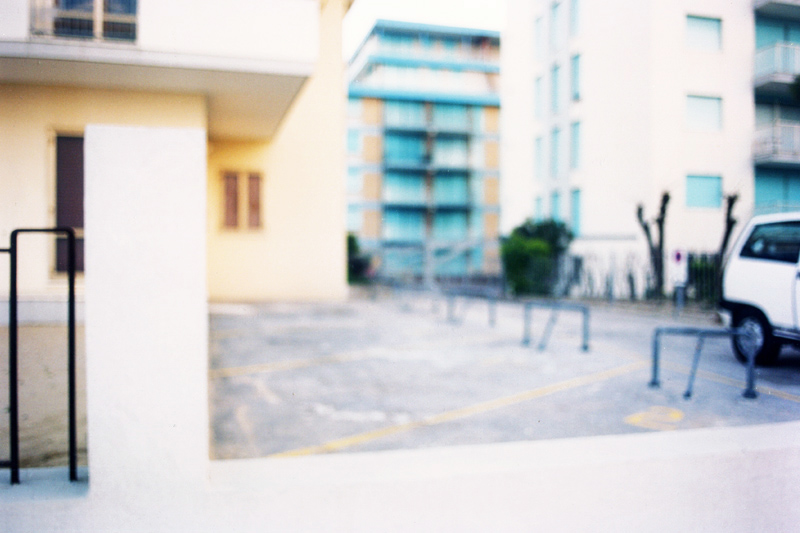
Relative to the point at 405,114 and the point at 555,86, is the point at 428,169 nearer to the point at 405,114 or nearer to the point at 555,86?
the point at 405,114

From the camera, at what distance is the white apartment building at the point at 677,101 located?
12.7 feet

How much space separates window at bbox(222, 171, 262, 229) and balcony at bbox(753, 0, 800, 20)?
11.5m

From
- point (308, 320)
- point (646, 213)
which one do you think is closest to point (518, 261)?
point (308, 320)

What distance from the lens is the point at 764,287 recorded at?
6.51m

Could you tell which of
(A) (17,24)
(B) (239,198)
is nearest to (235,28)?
(A) (17,24)

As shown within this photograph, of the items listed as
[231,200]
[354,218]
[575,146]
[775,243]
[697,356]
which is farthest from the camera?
[354,218]

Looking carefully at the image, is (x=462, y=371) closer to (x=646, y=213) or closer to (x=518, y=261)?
(x=646, y=213)

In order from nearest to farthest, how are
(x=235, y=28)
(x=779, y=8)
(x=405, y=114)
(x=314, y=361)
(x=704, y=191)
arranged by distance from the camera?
1. (x=779, y=8)
2. (x=704, y=191)
3. (x=235, y=28)
4. (x=314, y=361)
5. (x=405, y=114)

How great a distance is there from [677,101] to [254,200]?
1083 centimetres

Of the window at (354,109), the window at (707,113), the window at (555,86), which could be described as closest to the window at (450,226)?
the window at (354,109)

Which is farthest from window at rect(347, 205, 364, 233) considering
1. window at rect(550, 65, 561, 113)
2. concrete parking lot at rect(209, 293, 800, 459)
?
window at rect(550, 65, 561, 113)

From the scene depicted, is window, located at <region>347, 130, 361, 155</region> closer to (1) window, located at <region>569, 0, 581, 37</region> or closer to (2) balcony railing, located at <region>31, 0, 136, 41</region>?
(2) balcony railing, located at <region>31, 0, 136, 41</region>

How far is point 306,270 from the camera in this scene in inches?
555

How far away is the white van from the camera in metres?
5.89
